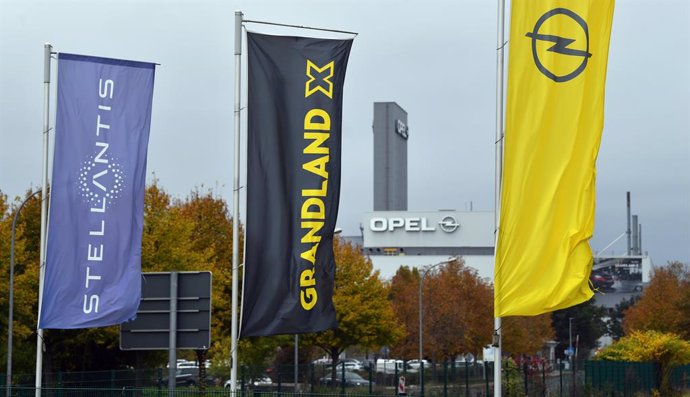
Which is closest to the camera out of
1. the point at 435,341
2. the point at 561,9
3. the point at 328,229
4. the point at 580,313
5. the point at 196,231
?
the point at 561,9

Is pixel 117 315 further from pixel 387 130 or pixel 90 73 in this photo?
pixel 387 130

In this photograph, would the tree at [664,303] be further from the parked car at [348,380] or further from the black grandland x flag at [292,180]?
the black grandland x flag at [292,180]

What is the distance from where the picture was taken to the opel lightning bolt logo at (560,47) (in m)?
17.3

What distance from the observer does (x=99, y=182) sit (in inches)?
878

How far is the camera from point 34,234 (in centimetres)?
4594

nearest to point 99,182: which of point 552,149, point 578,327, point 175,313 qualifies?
point 175,313

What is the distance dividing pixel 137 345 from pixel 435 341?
53.3 meters

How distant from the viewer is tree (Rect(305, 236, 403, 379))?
55.7 meters

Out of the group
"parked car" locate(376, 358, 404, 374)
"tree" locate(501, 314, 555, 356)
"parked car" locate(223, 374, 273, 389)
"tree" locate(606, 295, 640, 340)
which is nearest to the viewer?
"parked car" locate(223, 374, 273, 389)

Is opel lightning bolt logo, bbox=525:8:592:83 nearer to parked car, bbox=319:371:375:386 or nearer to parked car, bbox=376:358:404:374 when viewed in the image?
parked car, bbox=376:358:404:374

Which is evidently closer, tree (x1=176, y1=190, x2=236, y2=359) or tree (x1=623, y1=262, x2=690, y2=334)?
tree (x1=176, y1=190, x2=236, y2=359)

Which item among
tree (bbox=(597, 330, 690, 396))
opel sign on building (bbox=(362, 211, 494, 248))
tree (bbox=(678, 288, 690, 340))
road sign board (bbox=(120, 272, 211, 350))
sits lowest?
tree (bbox=(597, 330, 690, 396))

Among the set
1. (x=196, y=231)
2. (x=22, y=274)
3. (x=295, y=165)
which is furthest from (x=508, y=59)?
(x=196, y=231)

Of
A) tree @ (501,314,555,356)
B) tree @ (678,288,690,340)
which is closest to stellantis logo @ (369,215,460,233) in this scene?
tree @ (501,314,555,356)
